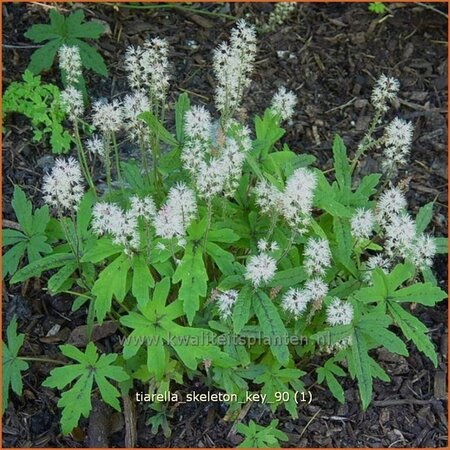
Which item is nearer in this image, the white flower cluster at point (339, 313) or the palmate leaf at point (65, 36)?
the white flower cluster at point (339, 313)

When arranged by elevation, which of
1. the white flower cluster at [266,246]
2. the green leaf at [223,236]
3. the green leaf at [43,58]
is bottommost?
the white flower cluster at [266,246]

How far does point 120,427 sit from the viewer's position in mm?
3562

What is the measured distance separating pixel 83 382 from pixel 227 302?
0.72 meters

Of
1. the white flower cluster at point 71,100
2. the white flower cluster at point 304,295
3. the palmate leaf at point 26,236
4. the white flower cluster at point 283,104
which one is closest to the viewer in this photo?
the white flower cluster at point 304,295

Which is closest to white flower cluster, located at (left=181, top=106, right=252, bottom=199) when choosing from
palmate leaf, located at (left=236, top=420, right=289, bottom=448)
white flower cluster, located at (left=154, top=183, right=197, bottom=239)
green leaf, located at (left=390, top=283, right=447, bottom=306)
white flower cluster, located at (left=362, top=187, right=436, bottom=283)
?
white flower cluster, located at (left=154, top=183, right=197, bottom=239)

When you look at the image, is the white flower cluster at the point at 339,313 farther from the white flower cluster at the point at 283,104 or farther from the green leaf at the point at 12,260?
the green leaf at the point at 12,260

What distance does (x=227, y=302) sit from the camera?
3016mm

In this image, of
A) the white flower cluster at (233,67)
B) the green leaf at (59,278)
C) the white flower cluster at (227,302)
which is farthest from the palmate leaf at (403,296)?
the green leaf at (59,278)

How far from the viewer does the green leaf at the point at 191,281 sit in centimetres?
293

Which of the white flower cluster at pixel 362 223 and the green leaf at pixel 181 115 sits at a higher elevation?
the green leaf at pixel 181 115

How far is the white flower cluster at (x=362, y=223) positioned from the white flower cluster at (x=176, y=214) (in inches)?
28.0

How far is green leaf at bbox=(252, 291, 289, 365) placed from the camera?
291 centimetres

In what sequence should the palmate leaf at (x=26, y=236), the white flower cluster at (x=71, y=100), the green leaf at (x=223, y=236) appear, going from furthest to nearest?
1. the palmate leaf at (x=26, y=236)
2. the white flower cluster at (x=71, y=100)
3. the green leaf at (x=223, y=236)

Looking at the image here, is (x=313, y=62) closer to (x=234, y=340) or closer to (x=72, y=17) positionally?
(x=72, y=17)
